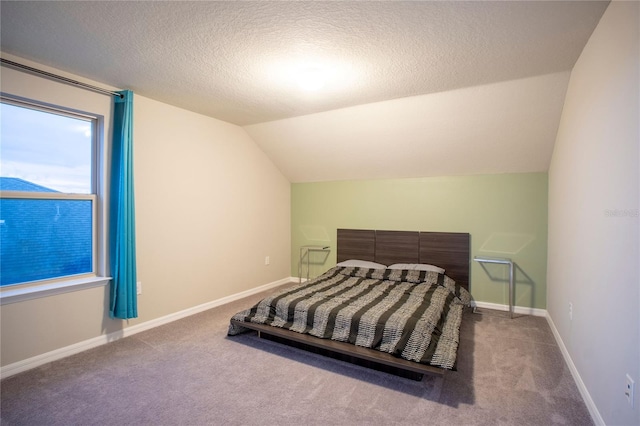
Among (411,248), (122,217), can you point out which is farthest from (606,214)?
(122,217)

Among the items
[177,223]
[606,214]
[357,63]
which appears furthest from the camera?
[177,223]

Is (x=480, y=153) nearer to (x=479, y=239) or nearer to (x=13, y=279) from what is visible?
(x=479, y=239)

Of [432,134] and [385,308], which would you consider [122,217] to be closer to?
[385,308]

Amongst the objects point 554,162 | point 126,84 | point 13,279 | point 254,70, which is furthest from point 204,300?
point 554,162

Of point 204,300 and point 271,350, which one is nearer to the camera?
point 271,350

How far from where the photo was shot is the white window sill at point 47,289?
230 cm

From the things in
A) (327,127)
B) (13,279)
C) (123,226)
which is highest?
(327,127)

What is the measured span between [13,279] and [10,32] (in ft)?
5.68

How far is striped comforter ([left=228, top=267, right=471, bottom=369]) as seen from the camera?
232 centimetres

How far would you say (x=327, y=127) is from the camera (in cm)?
381

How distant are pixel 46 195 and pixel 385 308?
2.94 meters

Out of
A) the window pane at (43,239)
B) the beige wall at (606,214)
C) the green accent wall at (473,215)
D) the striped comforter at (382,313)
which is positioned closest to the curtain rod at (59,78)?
the window pane at (43,239)

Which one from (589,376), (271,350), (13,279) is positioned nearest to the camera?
(589,376)

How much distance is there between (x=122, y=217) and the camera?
279cm
